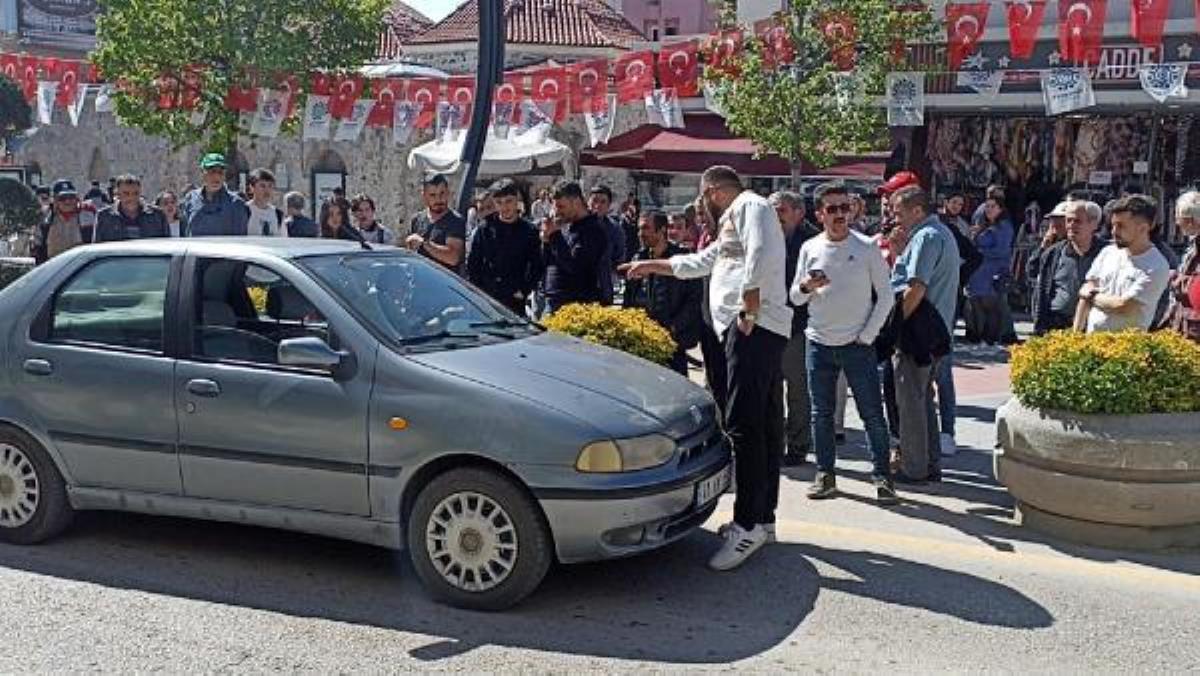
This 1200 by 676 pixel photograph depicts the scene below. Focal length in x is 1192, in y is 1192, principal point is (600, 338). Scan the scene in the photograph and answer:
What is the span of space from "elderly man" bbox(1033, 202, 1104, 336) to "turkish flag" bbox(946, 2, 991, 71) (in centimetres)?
935

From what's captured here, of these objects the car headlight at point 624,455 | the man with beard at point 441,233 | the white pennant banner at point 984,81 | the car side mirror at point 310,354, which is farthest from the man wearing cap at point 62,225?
the white pennant banner at point 984,81

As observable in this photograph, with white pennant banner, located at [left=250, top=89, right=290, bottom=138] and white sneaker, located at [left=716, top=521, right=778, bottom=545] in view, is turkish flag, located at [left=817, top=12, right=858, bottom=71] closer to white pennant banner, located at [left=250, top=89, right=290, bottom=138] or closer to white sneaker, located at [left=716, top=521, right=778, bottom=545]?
white pennant banner, located at [left=250, top=89, right=290, bottom=138]

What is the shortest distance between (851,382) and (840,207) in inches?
38.9

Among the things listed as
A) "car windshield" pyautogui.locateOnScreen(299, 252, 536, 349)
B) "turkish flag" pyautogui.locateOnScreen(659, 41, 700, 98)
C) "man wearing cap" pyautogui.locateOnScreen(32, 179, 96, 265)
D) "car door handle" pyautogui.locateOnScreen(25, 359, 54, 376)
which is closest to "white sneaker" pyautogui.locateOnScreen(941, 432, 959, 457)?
"car windshield" pyautogui.locateOnScreen(299, 252, 536, 349)

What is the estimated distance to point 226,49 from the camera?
21359mm

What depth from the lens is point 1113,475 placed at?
19.0ft

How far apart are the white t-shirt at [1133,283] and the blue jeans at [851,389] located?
1292 millimetres

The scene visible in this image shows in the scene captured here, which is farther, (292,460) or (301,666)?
(292,460)

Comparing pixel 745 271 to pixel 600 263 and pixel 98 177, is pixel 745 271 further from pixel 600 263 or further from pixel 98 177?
pixel 98 177

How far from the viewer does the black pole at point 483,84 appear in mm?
8539

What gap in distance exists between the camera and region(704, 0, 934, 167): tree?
16875 millimetres

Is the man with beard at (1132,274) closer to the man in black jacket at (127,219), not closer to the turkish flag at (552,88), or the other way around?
the man in black jacket at (127,219)

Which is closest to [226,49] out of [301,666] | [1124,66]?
[1124,66]

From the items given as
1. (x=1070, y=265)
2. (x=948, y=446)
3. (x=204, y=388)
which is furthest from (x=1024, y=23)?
(x=204, y=388)
